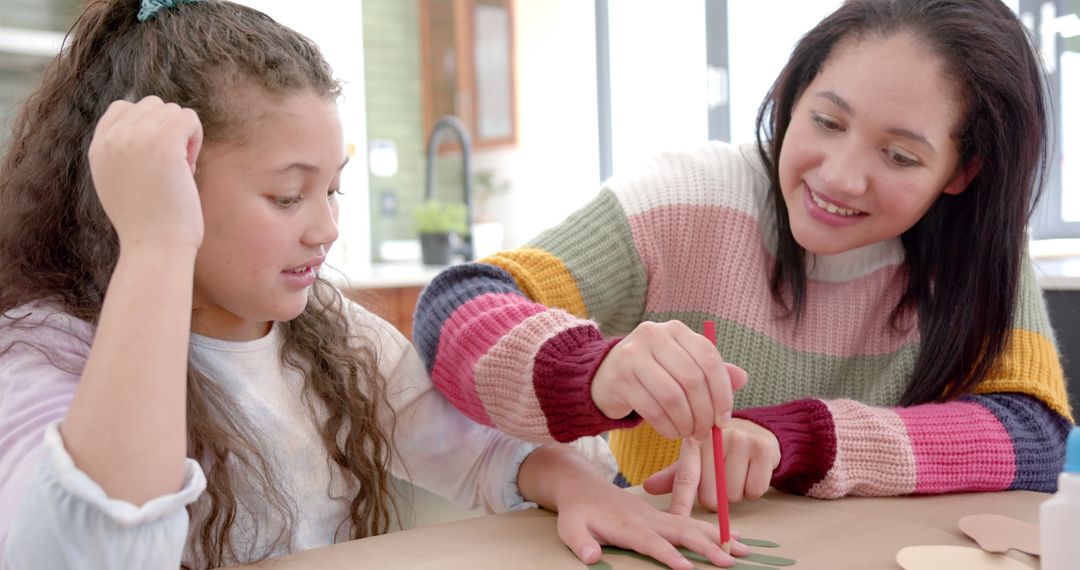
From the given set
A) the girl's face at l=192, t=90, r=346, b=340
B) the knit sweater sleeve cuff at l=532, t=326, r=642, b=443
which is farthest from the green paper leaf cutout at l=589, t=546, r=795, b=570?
the girl's face at l=192, t=90, r=346, b=340

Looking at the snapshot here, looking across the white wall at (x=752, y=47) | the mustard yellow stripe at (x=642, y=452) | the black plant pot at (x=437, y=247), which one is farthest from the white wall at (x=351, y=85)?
the mustard yellow stripe at (x=642, y=452)

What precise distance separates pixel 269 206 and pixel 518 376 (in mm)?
268

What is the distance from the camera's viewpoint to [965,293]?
110cm

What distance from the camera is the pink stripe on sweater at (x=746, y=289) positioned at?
1.15 metres

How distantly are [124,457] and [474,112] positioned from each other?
3.76m

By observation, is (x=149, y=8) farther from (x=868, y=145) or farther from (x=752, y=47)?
(x=752, y=47)

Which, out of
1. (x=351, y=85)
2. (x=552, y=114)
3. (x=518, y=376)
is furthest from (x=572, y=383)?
(x=552, y=114)

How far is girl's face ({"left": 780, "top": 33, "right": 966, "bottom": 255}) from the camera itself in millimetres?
1021

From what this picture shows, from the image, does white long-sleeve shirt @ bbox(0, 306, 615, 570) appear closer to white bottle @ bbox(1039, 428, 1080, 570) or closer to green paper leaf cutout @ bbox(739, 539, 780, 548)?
green paper leaf cutout @ bbox(739, 539, 780, 548)

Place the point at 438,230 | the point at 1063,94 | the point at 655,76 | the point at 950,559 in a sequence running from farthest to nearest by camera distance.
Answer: the point at 655,76 → the point at 438,230 → the point at 1063,94 → the point at 950,559

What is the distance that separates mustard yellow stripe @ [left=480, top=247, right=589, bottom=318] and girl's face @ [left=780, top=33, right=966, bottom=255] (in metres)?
0.27

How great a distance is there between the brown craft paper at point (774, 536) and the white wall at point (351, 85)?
2.95 m

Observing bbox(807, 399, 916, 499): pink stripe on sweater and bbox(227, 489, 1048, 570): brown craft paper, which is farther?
bbox(807, 399, 916, 499): pink stripe on sweater

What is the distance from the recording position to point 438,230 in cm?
346
